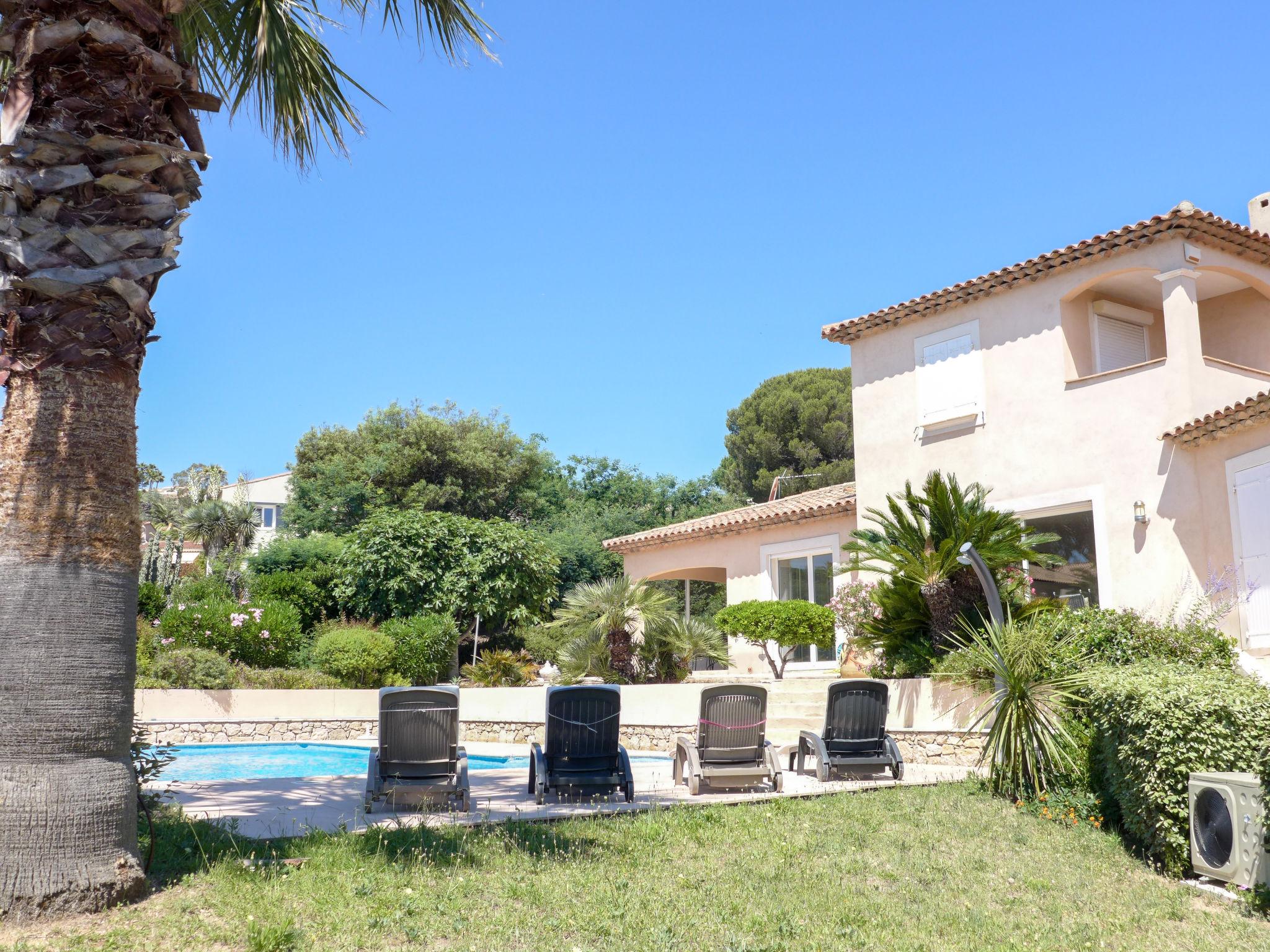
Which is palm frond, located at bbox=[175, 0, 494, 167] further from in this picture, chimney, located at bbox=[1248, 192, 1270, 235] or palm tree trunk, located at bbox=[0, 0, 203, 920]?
chimney, located at bbox=[1248, 192, 1270, 235]

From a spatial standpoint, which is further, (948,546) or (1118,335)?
(1118,335)

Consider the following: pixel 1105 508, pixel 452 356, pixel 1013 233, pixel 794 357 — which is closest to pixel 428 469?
pixel 452 356

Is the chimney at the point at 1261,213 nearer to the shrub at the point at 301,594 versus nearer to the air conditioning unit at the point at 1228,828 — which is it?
the air conditioning unit at the point at 1228,828

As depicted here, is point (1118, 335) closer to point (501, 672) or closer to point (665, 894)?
point (501, 672)

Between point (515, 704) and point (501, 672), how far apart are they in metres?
3.78

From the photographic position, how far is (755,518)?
20.9 m

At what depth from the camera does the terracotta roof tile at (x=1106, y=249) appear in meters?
14.2

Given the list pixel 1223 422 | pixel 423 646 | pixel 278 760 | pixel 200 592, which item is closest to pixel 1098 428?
pixel 1223 422

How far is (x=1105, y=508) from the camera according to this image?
1479cm

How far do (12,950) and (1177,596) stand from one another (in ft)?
45.6

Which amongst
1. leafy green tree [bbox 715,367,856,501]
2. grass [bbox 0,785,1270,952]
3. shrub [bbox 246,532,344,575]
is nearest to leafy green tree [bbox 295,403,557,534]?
shrub [bbox 246,532,344,575]

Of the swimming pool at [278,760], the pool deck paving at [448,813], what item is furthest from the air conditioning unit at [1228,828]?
the swimming pool at [278,760]

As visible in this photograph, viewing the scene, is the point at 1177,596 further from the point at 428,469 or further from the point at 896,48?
the point at 428,469

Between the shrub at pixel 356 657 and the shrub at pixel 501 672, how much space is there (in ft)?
6.07
